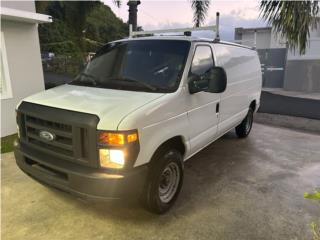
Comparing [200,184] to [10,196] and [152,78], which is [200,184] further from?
[10,196]

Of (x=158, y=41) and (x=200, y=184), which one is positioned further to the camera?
(x=200, y=184)

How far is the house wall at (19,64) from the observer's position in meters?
6.88

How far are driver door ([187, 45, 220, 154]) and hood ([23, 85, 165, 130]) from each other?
2.20ft

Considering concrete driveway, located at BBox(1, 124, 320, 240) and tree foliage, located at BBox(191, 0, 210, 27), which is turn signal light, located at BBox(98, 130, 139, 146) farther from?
tree foliage, located at BBox(191, 0, 210, 27)

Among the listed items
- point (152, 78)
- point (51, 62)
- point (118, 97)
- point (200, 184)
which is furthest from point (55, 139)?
point (51, 62)

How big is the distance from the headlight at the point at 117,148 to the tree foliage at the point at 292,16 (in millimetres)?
4307

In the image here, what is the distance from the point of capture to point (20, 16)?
6.53m

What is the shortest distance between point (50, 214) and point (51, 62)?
850 inches

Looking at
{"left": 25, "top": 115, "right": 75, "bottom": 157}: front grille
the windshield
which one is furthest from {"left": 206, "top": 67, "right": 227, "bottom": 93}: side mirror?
{"left": 25, "top": 115, "right": 75, "bottom": 157}: front grille

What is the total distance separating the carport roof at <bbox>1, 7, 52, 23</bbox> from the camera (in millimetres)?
6207

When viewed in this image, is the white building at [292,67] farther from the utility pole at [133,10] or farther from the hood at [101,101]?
the hood at [101,101]

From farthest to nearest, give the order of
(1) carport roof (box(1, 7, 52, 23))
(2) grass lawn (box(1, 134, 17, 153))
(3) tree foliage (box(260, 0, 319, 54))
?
(1) carport roof (box(1, 7, 52, 23))
(2) grass lawn (box(1, 134, 17, 153))
(3) tree foliage (box(260, 0, 319, 54))

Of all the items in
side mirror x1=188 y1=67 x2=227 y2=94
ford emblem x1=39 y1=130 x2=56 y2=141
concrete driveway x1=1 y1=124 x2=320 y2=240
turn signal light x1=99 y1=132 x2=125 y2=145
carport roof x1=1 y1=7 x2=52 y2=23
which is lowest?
concrete driveway x1=1 y1=124 x2=320 y2=240

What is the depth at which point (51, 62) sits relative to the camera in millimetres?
23094
